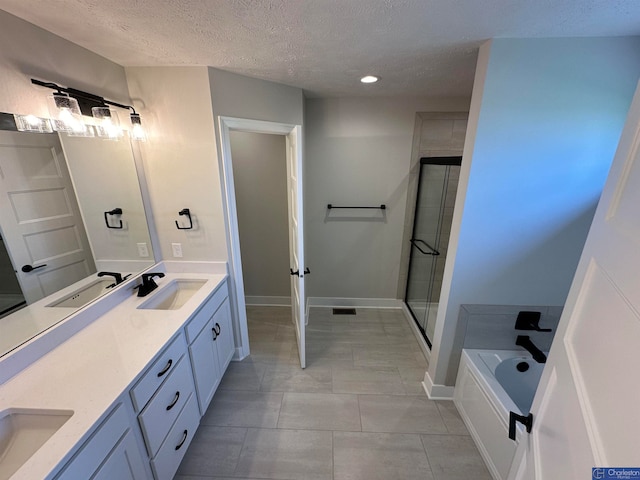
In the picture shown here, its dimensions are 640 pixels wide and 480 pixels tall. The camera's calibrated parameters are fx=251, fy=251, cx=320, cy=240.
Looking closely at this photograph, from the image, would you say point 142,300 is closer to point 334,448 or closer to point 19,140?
point 19,140

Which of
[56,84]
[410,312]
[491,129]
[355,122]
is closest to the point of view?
[56,84]

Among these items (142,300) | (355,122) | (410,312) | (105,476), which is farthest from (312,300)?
(105,476)

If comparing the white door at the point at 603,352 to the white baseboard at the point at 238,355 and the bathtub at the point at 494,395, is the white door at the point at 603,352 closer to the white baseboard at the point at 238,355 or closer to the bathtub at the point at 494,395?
the bathtub at the point at 494,395

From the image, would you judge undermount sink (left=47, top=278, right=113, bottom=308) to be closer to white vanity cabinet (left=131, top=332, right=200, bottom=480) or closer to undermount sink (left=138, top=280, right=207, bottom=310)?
undermount sink (left=138, top=280, right=207, bottom=310)

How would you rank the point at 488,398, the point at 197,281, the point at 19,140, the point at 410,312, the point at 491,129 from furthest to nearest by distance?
the point at 410,312, the point at 197,281, the point at 488,398, the point at 491,129, the point at 19,140

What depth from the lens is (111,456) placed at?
96 centimetres

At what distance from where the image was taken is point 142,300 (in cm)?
169

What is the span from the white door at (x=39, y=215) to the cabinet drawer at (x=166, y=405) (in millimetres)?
750

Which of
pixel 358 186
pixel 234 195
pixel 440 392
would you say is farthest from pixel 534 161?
pixel 234 195

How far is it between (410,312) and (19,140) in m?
3.37

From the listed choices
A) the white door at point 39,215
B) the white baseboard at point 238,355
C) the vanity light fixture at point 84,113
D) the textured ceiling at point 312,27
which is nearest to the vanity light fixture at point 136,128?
the vanity light fixture at point 84,113

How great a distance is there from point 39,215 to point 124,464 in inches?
46.8

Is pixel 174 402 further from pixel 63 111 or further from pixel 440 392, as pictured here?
pixel 440 392

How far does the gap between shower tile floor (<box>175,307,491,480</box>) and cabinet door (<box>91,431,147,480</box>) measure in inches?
21.6
